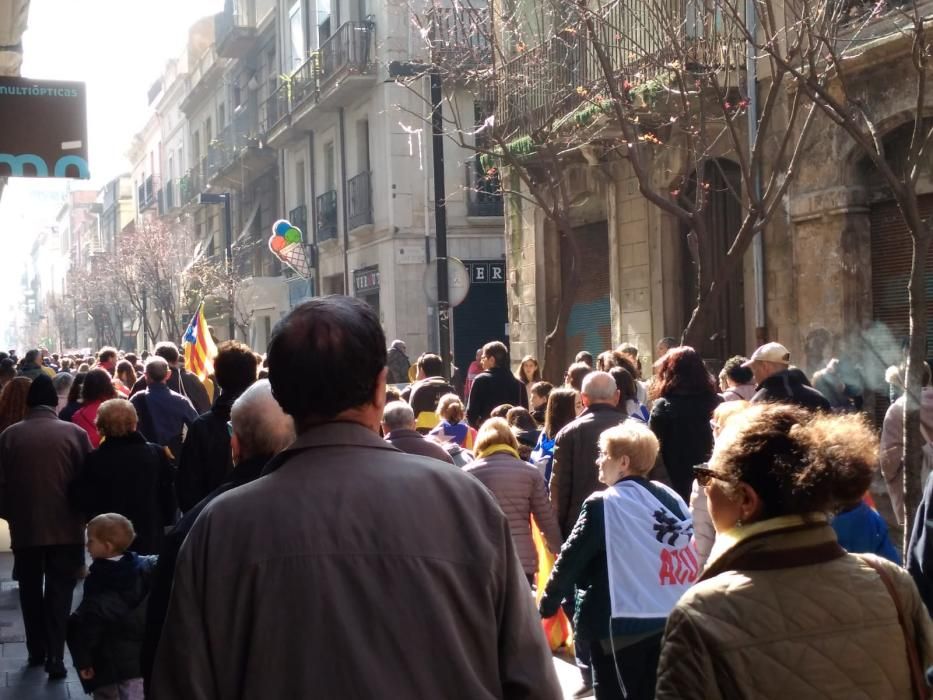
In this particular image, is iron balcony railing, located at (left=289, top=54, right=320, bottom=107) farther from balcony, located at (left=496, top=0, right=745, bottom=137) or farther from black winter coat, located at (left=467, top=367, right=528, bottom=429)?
black winter coat, located at (left=467, top=367, right=528, bottom=429)

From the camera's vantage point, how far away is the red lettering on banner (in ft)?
17.1

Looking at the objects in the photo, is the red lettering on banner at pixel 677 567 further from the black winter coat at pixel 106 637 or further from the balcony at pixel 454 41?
the balcony at pixel 454 41

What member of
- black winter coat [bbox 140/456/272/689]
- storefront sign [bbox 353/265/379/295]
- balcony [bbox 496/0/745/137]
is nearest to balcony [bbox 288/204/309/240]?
storefront sign [bbox 353/265/379/295]

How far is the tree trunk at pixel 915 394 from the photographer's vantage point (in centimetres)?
739

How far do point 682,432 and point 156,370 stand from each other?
3.92 metres

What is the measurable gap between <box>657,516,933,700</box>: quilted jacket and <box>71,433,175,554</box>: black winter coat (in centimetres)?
497

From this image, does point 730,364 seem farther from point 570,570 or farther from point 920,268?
point 570,570

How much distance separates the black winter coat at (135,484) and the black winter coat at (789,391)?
129 inches

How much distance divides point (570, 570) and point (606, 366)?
15.0 ft

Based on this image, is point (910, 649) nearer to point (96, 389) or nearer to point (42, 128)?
point (96, 389)

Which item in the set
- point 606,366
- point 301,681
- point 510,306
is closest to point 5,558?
point 606,366

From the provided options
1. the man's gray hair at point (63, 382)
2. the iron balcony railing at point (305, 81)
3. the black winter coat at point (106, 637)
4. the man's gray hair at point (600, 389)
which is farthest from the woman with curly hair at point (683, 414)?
the iron balcony railing at point (305, 81)

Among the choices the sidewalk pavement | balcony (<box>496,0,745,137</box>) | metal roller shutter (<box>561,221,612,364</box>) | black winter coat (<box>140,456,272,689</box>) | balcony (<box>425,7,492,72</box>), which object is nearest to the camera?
black winter coat (<box>140,456,272,689</box>)

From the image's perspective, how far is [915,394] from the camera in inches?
299
